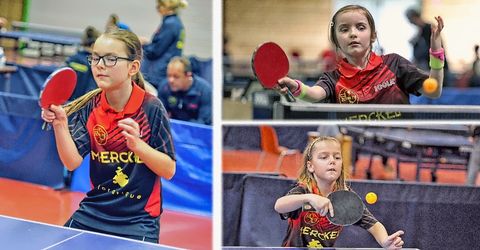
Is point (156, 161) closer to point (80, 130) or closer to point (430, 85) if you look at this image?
point (80, 130)

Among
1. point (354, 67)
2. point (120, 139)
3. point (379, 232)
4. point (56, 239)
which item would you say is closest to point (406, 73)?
point (354, 67)

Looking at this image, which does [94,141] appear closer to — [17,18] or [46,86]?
[46,86]

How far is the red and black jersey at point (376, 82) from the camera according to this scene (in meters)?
2.38

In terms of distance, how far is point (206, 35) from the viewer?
12.4 ft

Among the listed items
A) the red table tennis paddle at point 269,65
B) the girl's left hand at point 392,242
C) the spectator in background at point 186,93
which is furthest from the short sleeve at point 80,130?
the girl's left hand at point 392,242

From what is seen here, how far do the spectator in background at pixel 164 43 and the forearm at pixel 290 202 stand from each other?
0.83m

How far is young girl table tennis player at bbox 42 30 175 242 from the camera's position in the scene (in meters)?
2.58

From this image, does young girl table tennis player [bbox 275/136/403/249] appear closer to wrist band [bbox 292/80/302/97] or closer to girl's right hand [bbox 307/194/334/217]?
girl's right hand [bbox 307/194/334/217]

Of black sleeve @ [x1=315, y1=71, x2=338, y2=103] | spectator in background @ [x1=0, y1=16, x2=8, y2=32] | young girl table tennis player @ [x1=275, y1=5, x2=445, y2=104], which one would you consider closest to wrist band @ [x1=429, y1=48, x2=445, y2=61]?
young girl table tennis player @ [x1=275, y1=5, x2=445, y2=104]

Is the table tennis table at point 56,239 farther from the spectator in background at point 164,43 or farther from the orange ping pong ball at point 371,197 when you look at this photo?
the orange ping pong ball at point 371,197

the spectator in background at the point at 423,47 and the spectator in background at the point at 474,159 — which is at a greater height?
the spectator in background at the point at 423,47

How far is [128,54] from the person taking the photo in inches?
102

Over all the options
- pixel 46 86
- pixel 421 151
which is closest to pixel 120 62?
pixel 46 86

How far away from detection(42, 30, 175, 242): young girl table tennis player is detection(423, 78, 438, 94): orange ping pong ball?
3.63ft
